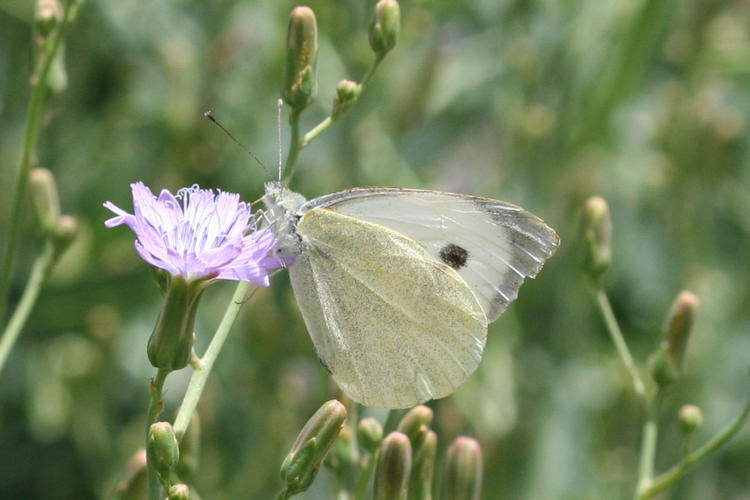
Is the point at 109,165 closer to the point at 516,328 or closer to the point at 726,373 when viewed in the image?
the point at 516,328

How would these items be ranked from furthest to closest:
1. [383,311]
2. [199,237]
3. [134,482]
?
[383,311]
[134,482]
[199,237]

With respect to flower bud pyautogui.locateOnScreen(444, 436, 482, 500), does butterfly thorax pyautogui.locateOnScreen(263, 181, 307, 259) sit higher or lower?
higher

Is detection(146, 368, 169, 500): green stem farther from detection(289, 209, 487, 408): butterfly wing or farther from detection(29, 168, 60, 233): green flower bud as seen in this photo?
detection(29, 168, 60, 233): green flower bud

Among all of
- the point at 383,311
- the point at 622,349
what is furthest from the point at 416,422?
the point at 622,349

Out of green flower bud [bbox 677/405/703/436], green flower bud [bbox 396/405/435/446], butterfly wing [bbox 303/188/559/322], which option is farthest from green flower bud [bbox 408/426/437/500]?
green flower bud [bbox 677/405/703/436]

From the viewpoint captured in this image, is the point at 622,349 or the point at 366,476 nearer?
the point at 366,476

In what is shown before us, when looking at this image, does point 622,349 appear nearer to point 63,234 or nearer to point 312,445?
point 312,445
